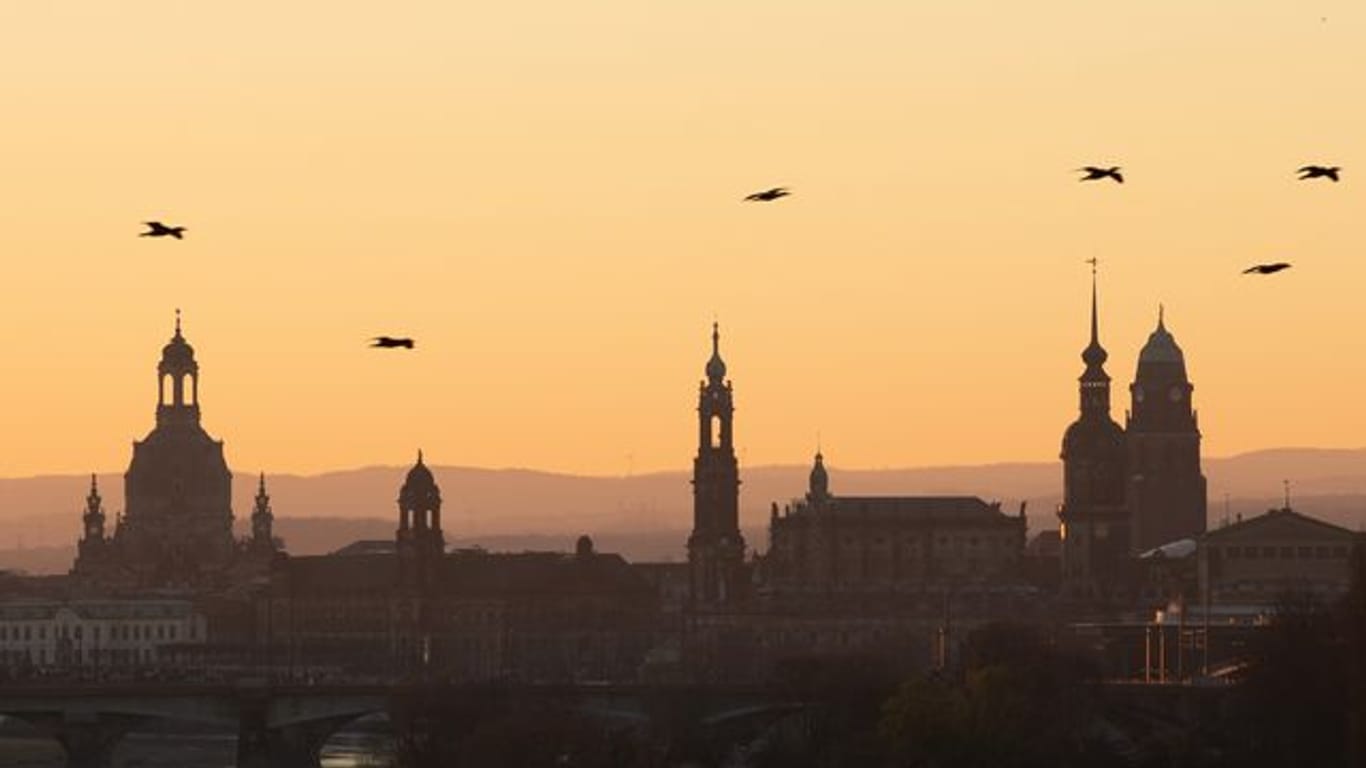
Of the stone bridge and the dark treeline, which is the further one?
the stone bridge

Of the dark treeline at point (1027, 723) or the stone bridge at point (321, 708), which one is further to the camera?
the stone bridge at point (321, 708)

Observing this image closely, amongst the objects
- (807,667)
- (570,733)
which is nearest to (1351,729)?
(570,733)

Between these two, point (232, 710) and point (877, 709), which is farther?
point (232, 710)

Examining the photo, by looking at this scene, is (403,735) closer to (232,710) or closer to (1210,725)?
(232,710)

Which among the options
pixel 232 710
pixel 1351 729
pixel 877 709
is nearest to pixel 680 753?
pixel 877 709

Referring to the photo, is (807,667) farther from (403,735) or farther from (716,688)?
(403,735)

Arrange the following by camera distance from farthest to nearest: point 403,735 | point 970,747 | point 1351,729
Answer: point 403,735
point 970,747
point 1351,729

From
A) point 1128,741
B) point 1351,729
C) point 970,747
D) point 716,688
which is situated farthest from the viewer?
point 716,688

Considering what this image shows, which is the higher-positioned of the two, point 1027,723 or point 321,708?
point 321,708

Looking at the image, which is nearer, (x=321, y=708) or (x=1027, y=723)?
(x=1027, y=723)
